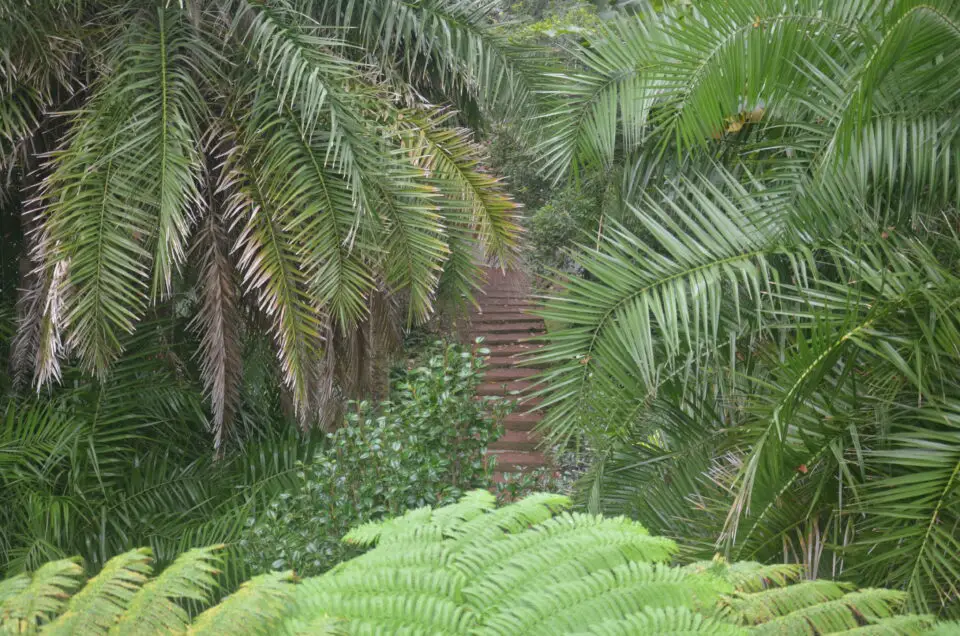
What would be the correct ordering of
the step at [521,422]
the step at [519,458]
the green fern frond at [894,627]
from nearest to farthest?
1. the green fern frond at [894,627]
2. the step at [519,458]
3. the step at [521,422]

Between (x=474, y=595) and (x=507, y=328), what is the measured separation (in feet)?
26.5

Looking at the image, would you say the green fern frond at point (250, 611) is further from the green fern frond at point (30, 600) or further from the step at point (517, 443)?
the step at point (517, 443)

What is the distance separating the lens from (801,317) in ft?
12.0

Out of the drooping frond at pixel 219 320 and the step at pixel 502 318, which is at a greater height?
the drooping frond at pixel 219 320

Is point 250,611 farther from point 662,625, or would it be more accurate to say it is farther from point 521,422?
point 521,422

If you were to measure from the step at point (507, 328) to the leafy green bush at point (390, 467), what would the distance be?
4.62 meters

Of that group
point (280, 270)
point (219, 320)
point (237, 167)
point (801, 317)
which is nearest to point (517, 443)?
point (219, 320)

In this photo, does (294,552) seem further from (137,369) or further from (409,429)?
(137,369)

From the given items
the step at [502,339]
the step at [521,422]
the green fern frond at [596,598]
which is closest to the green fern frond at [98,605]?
the green fern frond at [596,598]

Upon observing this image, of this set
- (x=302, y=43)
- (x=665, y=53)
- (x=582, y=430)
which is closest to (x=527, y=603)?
(x=582, y=430)

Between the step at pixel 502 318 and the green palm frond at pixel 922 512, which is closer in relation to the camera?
the green palm frond at pixel 922 512

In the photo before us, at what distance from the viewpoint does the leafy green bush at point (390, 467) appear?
491 cm

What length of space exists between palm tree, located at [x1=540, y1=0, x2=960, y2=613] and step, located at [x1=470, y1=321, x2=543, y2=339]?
18.2 feet

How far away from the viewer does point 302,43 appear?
475cm
